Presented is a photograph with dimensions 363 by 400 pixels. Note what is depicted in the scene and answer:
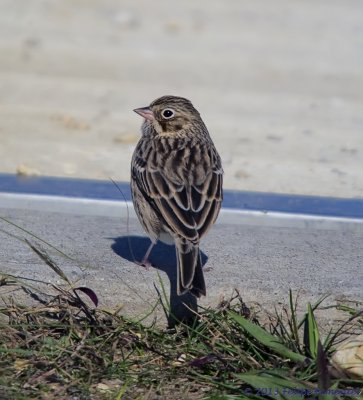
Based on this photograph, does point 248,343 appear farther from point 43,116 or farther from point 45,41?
point 45,41

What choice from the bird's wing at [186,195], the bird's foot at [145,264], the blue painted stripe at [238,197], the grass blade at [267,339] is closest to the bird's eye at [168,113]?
the blue painted stripe at [238,197]

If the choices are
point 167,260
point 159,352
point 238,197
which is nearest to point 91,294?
point 159,352

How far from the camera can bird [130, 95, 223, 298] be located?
5391mm

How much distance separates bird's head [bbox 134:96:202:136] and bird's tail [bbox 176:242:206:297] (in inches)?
53.7

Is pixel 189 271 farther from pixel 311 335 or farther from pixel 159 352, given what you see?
pixel 311 335

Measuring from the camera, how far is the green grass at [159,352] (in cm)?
461

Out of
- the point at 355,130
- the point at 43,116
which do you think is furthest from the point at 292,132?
the point at 43,116

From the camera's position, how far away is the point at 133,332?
513cm

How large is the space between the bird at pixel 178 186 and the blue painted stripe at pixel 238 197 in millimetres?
539

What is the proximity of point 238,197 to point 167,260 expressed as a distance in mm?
1498

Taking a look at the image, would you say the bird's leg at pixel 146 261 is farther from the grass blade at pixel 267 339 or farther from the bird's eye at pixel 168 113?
the bird's eye at pixel 168 113

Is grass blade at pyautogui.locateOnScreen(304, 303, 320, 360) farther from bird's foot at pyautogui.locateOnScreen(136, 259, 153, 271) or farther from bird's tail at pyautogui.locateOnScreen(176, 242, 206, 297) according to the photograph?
bird's foot at pyautogui.locateOnScreen(136, 259, 153, 271)

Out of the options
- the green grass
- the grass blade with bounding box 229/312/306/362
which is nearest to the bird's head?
the green grass

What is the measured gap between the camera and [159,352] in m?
5.00
